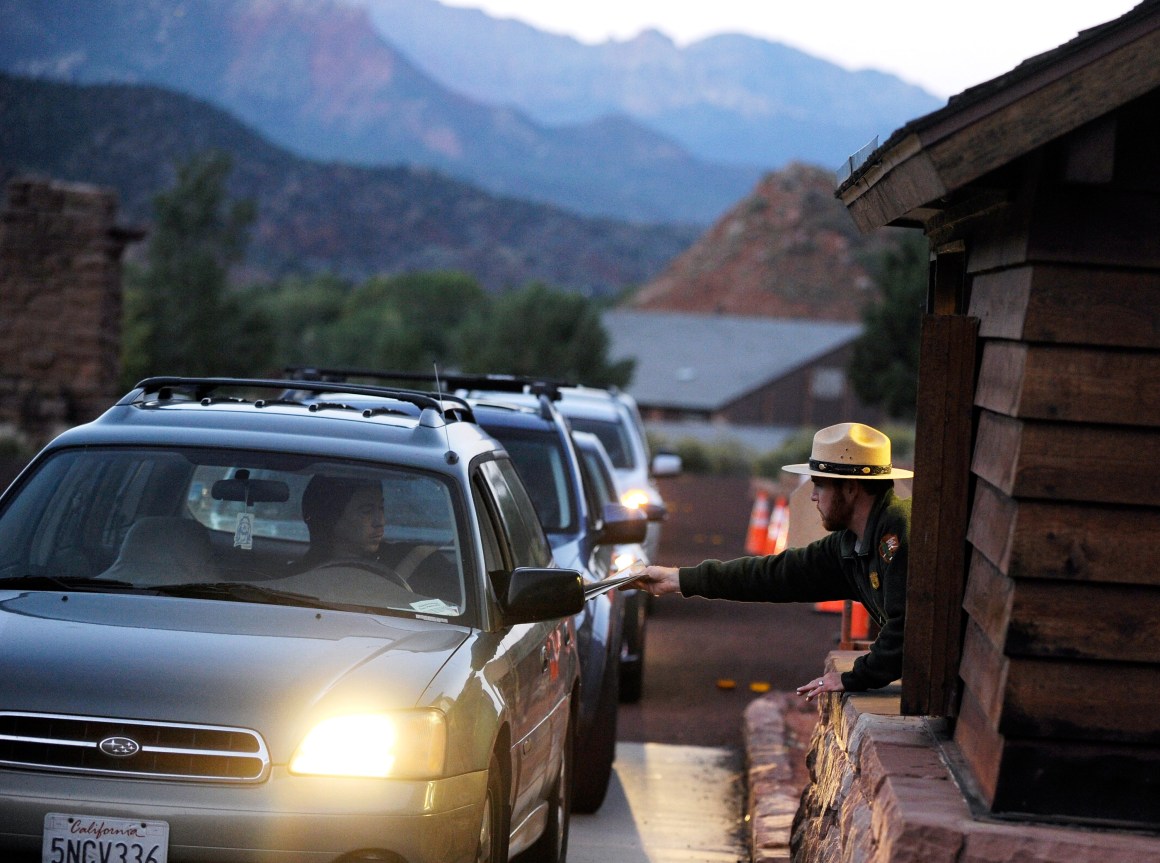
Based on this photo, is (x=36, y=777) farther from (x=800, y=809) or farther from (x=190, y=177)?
(x=190, y=177)

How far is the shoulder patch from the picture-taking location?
554cm

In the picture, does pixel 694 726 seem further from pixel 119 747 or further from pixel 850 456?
pixel 119 747

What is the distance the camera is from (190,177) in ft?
179

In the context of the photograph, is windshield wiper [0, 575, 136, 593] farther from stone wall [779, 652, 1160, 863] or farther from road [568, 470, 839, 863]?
road [568, 470, 839, 863]

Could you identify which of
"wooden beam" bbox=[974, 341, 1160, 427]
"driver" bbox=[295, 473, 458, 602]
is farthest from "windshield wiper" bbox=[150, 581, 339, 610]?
"wooden beam" bbox=[974, 341, 1160, 427]

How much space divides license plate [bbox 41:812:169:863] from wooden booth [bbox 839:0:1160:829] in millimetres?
2198

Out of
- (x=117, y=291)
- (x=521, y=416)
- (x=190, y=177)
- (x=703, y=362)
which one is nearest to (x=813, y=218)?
(x=703, y=362)

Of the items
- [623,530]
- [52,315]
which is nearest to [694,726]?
[623,530]

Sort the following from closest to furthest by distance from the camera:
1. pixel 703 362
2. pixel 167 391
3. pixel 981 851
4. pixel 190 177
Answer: pixel 981 851
pixel 167 391
pixel 190 177
pixel 703 362

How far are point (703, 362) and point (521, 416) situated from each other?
2595 inches

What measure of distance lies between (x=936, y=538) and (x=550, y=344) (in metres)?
53.0

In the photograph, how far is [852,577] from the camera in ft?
19.5

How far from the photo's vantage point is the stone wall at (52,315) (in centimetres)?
2775

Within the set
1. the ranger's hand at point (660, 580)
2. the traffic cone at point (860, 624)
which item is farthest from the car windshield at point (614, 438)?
the ranger's hand at point (660, 580)
